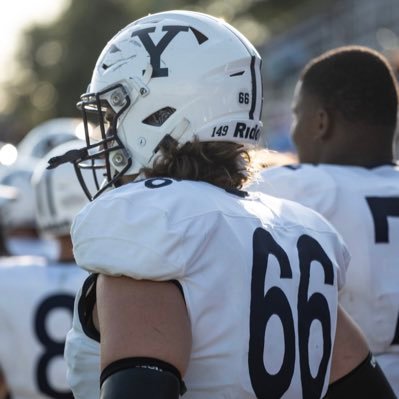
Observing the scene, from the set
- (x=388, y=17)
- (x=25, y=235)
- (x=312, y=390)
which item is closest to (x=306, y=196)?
(x=312, y=390)

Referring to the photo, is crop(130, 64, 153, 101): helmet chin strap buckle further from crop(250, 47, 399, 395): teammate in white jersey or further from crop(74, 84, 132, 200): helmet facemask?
crop(250, 47, 399, 395): teammate in white jersey

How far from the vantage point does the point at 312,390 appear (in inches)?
91.2

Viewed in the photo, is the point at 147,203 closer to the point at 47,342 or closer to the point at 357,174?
the point at 357,174

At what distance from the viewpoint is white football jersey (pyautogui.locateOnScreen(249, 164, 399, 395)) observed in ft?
10.0

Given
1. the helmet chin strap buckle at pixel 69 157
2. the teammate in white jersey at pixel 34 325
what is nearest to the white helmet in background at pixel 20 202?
the teammate in white jersey at pixel 34 325

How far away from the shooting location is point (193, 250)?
2061 mm

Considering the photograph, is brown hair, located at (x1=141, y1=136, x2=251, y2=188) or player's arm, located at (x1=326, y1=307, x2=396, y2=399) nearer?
brown hair, located at (x1=141, y1=136, x2=251, y2=188)

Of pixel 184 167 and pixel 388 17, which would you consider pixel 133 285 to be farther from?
pixel 388 17

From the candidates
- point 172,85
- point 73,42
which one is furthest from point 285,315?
point 73,42

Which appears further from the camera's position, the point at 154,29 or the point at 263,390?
the point at 154,29

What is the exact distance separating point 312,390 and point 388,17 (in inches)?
594

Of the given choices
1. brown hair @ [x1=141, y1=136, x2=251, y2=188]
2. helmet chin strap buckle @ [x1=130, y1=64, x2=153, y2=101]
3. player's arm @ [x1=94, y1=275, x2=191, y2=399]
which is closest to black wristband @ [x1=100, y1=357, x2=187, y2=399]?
player's arm @ [x1=94, y1=275, x2=191, y2=399]

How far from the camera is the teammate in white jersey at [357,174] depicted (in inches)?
121

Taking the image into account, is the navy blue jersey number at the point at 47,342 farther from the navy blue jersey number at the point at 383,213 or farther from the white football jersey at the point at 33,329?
the navy blue jersey number at the point at 383,213
